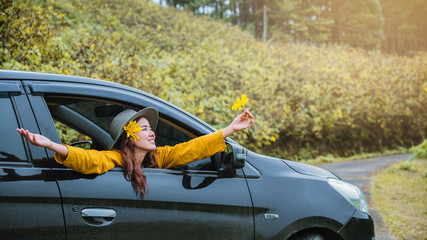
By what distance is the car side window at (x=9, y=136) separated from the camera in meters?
2.02

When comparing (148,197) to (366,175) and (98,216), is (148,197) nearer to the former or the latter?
(98,216)

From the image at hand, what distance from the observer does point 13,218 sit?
74.4 inches

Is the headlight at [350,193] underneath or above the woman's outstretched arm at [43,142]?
underneath

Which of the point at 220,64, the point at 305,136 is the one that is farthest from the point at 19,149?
the point at 305,136

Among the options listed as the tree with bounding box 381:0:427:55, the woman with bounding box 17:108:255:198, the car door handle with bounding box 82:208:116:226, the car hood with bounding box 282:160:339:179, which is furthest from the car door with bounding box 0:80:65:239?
the tree with bounding box 381:0:427:55

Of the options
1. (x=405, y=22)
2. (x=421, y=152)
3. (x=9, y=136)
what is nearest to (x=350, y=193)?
(x=9, y=136)

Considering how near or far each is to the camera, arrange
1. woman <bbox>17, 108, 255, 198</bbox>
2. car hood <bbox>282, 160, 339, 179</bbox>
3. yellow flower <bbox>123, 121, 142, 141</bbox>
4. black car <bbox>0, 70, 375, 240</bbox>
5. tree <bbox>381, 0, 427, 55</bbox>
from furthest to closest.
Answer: tree <bbox>381, 0, 427, 55</bbox>
car hood <bbox>282, 160, 339, 179</bbox>
yellow flower <bbox>123, 121, 142, 141</bbox>
woman <bbox>17, 108, 255, 198</bbox>
black car <bbox>0, 70, 375, 240</bbox>

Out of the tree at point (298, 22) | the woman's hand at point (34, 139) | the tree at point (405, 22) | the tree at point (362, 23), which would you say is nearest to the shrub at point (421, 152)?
the woman's hand at point (34, 139)

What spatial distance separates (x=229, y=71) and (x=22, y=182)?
10.2 metres

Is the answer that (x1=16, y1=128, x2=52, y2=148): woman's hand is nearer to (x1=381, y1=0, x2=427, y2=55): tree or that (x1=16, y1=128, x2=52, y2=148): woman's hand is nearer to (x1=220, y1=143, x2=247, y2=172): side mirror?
(x1=220, y1=143, x2=247, y2=172): side mirror

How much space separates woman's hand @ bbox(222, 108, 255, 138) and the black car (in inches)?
4.8

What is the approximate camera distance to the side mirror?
2.46m

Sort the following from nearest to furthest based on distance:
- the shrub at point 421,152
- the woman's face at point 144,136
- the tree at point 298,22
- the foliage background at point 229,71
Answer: the woman's face at point 144,136
the foliage background at point 229,71
the shrub at point 421,152
the tree at point 298,22

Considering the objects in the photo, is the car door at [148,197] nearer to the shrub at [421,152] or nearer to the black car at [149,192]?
the black car at [149,192]
